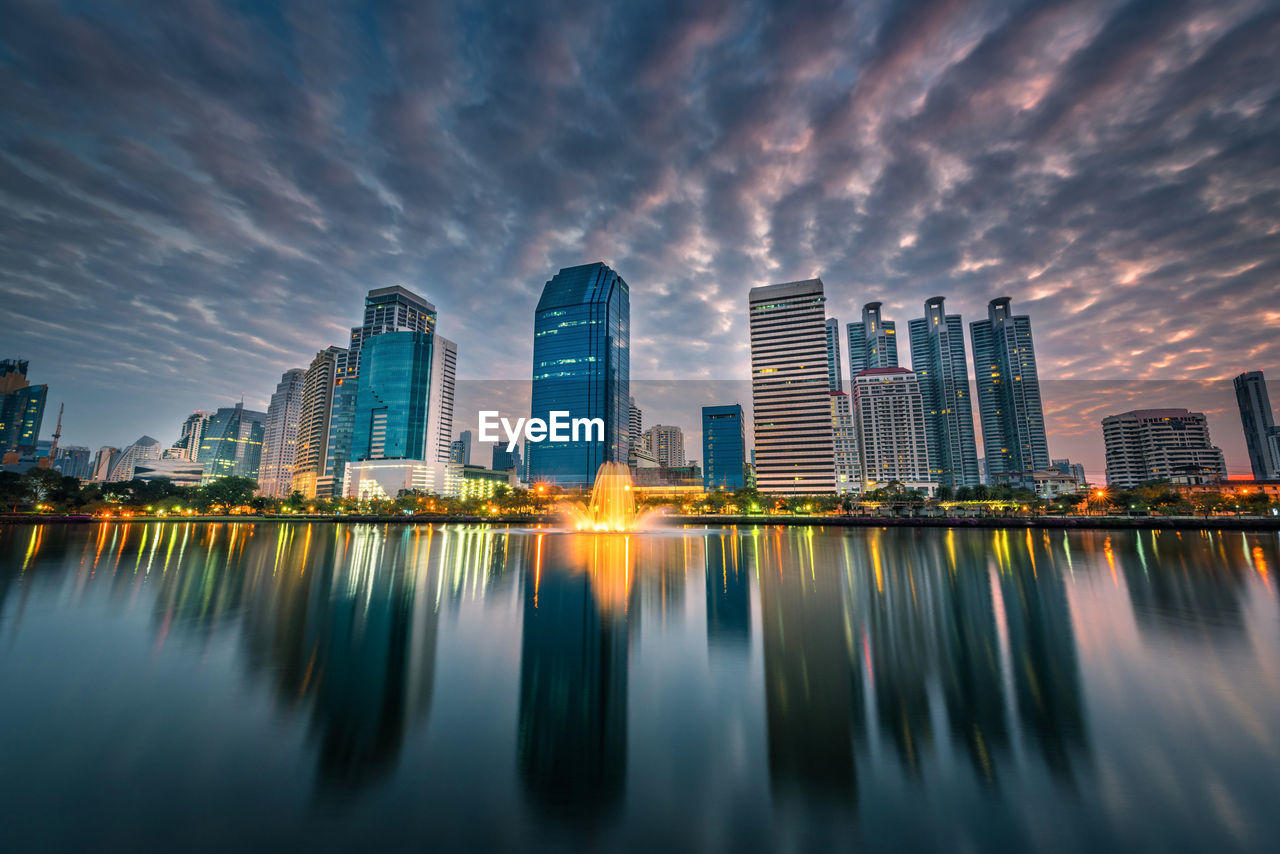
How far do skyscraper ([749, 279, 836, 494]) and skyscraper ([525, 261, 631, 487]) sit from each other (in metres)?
58.9

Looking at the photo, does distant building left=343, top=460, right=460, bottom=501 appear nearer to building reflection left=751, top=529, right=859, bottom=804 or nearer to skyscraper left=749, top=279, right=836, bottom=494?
skyscraper left=749, top=279, right=836, bottom=494

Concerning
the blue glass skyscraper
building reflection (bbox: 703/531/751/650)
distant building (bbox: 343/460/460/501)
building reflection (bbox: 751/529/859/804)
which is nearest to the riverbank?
distant building (bbox: 343/460/460/501)

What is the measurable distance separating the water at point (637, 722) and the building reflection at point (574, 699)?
8 cm

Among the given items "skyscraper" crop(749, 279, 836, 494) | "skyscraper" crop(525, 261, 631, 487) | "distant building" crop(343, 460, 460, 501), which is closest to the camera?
"skyscraper" crop(749, 279, 836, 494)

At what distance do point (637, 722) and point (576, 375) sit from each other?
186 m

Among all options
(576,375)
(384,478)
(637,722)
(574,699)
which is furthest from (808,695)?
(384,478)

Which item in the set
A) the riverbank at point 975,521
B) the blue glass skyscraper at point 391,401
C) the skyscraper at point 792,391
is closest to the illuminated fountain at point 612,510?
the riverbank at point 975,521

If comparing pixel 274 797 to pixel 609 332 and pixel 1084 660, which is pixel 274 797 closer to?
pixel 1084 660

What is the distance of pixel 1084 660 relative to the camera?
563 inches

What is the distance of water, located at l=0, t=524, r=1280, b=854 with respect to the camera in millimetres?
6637

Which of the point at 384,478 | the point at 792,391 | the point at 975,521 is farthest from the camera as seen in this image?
the point at 384,478

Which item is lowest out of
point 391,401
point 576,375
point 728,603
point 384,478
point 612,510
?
point 728,603

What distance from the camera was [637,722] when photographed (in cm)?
1010

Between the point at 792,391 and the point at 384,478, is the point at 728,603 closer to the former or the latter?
the point at 792,391
